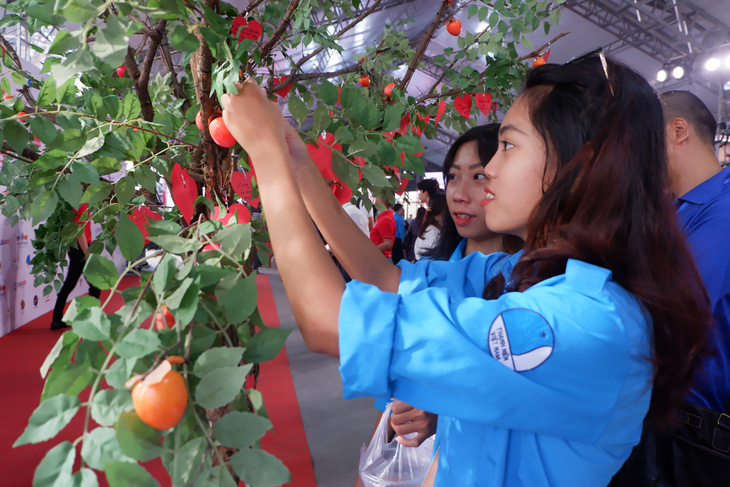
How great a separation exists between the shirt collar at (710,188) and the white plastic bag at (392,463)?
97cm

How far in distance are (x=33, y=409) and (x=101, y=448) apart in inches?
101

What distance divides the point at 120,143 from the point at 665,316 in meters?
0.71

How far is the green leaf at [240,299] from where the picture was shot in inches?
16.1

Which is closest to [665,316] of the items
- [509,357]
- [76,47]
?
[509,357]

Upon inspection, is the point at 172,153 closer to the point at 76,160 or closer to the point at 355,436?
the point at 76,160

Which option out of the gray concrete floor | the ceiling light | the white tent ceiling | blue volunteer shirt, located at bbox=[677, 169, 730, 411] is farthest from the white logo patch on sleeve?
the ceiling light

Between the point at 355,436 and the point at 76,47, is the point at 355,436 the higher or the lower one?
the lower one

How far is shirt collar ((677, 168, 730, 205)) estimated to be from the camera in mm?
1193

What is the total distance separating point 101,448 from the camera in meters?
0.33

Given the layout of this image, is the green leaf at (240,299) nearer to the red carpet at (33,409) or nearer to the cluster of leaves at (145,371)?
the cluster of leaves at (145,371)

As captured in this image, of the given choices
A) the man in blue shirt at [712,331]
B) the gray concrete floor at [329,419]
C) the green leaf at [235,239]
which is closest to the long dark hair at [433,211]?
the gray concrete floor at [329,419]

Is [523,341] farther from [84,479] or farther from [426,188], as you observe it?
[426,188]

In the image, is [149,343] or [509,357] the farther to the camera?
[509,357]

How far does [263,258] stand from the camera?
2.89 feet
